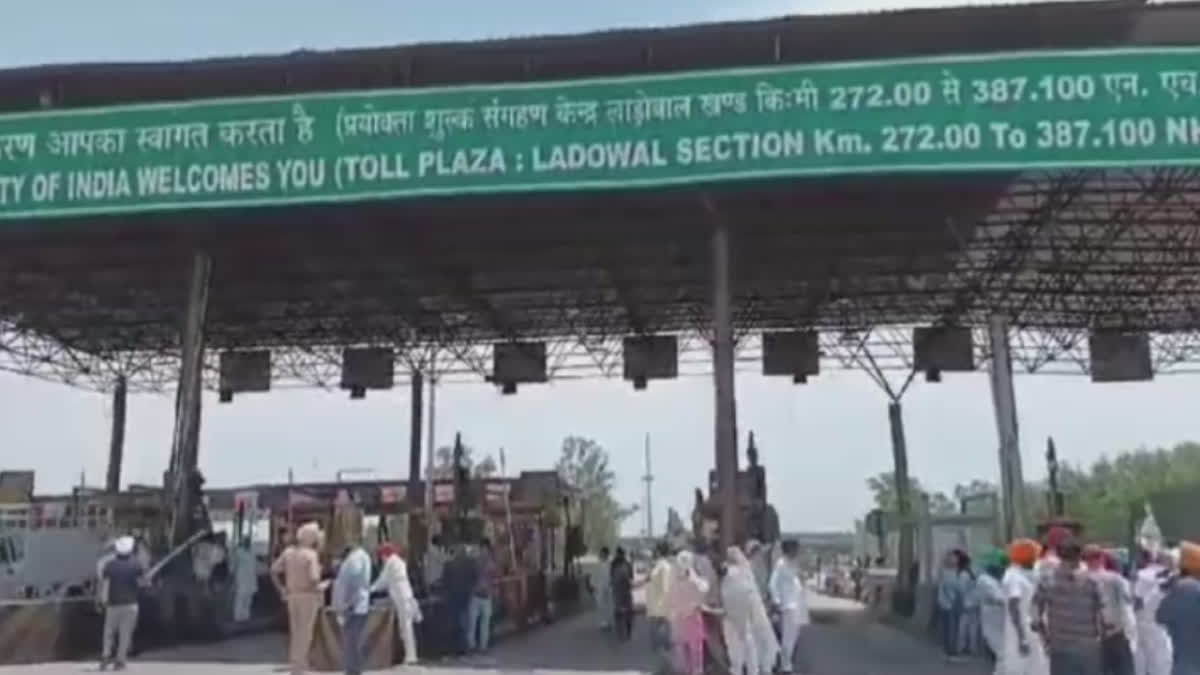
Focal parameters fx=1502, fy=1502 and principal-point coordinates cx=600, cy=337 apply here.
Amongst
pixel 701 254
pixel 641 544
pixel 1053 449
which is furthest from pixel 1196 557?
pixel 641 544

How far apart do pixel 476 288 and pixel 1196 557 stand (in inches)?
852

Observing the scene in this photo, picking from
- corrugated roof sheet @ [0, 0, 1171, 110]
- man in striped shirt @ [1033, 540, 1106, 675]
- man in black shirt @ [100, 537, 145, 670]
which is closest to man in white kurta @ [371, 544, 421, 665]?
man in black shirt @ [100, 537, 145, 670]

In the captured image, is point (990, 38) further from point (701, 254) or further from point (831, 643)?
point (831, 643)

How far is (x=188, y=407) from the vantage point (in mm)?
21484

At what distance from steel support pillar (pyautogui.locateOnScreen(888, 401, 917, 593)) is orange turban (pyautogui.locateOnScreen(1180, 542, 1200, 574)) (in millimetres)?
19093

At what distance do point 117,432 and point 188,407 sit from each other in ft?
65.6

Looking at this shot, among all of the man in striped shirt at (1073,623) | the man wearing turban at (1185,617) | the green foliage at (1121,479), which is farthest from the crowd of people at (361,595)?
the green foliage at (1121,479)

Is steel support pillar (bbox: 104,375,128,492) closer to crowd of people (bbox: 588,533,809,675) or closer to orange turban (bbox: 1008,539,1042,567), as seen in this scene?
crowd of people (bbox: 588,533,809,675)

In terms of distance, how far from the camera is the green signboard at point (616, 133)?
17547 mm

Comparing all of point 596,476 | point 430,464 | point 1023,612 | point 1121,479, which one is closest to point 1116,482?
point 1121,479

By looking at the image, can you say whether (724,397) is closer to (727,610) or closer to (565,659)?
(565,659)

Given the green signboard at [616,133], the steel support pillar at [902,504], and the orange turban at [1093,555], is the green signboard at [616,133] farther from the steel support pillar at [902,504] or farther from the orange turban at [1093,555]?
the steel support pillar at [902,504]

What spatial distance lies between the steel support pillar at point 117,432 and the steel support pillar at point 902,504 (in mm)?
20106

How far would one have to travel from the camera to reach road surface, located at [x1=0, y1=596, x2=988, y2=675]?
17.5 meters
